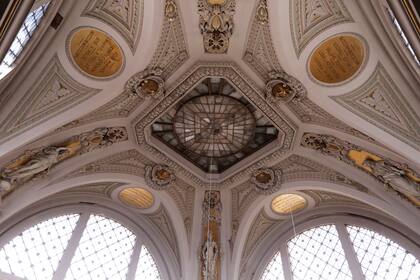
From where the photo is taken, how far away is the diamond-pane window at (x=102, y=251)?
1138cm

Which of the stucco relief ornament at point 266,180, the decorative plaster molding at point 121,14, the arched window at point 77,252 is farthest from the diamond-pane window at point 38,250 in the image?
the decorative plaster molding at point 121,14

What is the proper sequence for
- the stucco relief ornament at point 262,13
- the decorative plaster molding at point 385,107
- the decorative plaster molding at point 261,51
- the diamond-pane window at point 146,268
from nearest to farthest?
the decorative plaster molding at point 385,107 → the stucco relief ornament at point 262,13 → the decorative plaster molding at point 261,51 → the diamond-pane window at point 146,268

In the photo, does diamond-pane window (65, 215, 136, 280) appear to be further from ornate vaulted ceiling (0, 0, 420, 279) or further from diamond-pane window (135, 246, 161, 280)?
ornate vaulted ceiling (0, 0, 420, 279)

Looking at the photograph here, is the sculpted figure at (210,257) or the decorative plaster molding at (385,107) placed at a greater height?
the decorative plaster molding at (385,107)

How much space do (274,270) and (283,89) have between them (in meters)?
5.71

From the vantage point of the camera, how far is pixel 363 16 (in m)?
8.46

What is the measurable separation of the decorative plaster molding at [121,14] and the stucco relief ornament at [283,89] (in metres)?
3.42

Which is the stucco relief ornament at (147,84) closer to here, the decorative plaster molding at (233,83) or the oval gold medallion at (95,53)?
the decorative plaster molding at (233,83)

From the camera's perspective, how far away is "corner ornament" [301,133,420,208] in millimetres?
9180

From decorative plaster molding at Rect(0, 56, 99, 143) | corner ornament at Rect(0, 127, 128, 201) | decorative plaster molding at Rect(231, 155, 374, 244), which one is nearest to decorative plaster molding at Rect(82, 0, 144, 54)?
decorative plaster molding at Rect(0, 56, 99, 143)

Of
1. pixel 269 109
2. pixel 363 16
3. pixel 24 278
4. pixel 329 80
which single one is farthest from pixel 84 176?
pixel 363 16

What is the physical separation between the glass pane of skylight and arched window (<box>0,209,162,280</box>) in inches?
130

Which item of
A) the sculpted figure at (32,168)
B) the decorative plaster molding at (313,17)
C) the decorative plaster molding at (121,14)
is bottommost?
the sculpted figure at (32,168)

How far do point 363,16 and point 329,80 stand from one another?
1671 millimetres
